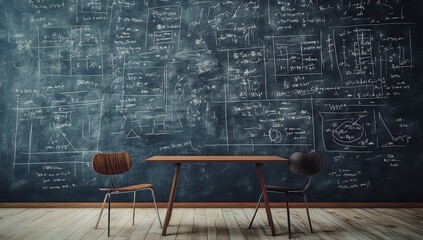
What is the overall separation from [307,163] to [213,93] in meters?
1.87

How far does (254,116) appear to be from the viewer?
5859mm

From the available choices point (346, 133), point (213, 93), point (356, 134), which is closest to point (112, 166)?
point (213, 93)

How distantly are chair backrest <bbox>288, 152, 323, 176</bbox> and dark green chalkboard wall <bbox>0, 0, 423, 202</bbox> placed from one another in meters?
1.19

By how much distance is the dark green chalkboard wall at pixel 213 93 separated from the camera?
229 inches

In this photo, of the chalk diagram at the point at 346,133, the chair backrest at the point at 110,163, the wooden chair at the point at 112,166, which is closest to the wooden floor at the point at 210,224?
the wooden chair at the point at 112,166

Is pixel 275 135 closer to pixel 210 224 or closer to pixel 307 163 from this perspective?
pixel 307 163

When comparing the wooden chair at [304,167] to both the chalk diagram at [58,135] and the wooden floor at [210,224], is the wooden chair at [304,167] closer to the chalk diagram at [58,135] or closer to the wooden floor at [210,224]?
the wooden floor at [210,224]

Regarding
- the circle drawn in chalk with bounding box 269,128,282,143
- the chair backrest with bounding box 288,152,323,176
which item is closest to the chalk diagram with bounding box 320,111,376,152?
the circle drawn in chalk with bounding box 269,128,282,143

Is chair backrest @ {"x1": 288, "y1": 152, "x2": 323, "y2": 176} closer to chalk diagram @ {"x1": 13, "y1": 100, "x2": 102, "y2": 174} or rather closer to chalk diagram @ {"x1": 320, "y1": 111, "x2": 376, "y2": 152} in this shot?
chalk diagram @ {"x1": 320, "y1": 111, "x2": 376, "y2": 152}

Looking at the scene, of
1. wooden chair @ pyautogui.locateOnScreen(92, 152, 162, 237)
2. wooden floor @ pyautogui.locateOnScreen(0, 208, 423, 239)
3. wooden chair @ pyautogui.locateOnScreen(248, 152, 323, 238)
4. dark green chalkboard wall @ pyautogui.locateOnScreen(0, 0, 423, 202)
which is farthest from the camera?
dark green chalkboard wall @ pyautogui.locateOnScreen(0, 0, 423, 202)

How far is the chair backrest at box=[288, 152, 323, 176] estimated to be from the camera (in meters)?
4.44

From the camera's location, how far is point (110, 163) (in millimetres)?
4715

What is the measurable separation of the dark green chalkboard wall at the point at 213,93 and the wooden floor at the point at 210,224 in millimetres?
356

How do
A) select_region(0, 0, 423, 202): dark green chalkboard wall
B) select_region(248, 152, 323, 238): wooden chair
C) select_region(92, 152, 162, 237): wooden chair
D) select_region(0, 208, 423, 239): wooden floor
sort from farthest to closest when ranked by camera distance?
select_region(0, 0, 423, 202): dark green chalkboard wall, select_region(92, 152, 162, 237): wooden chair, select_region(248, 152, 323, 238): wooden chair, select_region(0, 208, 423, 239): wooden floor
